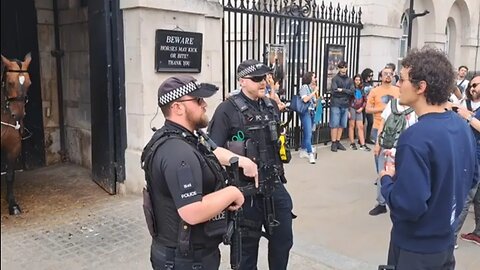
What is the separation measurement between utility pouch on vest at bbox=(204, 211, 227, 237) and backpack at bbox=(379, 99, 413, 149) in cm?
320

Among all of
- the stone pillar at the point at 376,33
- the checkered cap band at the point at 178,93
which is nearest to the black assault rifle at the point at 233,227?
the checkered cap band at the point at 178,93

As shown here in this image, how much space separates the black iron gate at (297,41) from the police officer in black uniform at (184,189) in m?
6.02

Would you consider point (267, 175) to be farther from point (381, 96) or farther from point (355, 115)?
point (355, 115)

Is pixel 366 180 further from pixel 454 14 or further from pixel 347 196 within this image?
pixel 454 14

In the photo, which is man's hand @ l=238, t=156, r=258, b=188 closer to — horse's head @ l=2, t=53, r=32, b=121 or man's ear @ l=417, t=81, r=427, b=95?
man's ear @ l=417, t=81, r=427, b=95

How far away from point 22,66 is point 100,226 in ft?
6.73

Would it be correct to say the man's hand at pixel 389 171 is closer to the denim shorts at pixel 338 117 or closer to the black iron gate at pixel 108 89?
the black iron gate at pixel 108 89

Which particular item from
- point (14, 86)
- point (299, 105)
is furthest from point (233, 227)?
point (299, 105)

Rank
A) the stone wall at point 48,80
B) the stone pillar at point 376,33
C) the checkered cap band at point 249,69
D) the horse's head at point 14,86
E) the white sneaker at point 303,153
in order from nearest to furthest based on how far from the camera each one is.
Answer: the checkered cap band at point 249,69 → the horse's head at point 14,86 → the stone wall at point 48,80 → the white sneaker at point 303,153 → the stone pillar at point 376,33

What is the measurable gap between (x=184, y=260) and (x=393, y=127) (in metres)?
3.51

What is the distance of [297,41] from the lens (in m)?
9.70

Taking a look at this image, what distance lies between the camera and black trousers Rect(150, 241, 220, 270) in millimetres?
2309

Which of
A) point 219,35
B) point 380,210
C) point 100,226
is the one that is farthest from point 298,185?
point 100,226

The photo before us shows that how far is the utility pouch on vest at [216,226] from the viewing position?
2.32 metres
